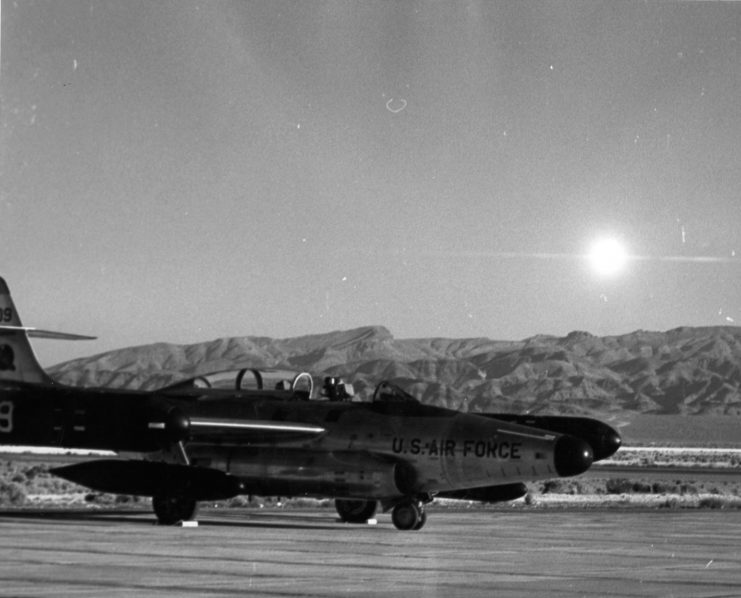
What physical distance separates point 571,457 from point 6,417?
989 centimetres

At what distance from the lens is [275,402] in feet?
94.1

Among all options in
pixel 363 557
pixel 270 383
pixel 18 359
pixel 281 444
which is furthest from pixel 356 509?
pixel 363 557

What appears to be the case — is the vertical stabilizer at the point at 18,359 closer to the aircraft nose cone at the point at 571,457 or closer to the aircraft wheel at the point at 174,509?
the aircraft wheel at the point at 174,509

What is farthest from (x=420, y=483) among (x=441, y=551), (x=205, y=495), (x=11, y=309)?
(x=11, y=309)

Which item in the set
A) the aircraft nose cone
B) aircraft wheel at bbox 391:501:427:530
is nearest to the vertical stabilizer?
aircraft wheel at bbox 391:501:427:530

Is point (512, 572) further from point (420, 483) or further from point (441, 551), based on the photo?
point (420, 483)

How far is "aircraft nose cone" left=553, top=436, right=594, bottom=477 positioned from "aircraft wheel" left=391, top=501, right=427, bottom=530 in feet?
9.04

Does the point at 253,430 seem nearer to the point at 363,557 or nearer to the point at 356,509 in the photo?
the point at 356,509

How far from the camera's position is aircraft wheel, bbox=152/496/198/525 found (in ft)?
89.7

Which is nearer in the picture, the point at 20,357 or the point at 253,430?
the point at 253,430

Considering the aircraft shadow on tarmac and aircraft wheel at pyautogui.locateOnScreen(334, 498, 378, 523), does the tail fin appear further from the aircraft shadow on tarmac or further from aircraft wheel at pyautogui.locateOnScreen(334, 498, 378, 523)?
aircraft wheel at pyautogui.locateOnScreen(334, 498, 378, 523)

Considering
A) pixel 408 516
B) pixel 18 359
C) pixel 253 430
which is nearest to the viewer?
pixel 408 516

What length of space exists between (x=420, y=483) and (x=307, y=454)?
7.28 feet

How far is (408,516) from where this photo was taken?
26719mm
